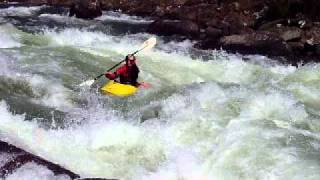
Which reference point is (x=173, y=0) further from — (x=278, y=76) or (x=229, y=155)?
(x=229, y=155)

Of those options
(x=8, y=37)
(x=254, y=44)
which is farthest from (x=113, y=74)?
→ (x=254, y=44)

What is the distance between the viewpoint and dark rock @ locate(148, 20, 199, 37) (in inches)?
545

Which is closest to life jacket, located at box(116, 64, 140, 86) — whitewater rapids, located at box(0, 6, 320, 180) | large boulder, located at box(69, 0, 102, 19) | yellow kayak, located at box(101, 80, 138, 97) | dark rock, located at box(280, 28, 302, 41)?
yellow kayak, located at box(101, 80, 138, 97)

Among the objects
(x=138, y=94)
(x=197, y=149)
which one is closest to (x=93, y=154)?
(x=197, y=149)

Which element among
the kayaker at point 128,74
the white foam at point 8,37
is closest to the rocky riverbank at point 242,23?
the white foam at point 8,37

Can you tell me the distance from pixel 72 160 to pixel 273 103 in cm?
357

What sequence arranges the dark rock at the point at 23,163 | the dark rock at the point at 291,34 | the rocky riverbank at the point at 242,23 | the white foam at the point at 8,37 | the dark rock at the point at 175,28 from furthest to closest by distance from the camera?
the dark rock at the point at 175,28 → the dark rock at the point at 291,34 → the rocky riverbank at the point at 242,23 → the white foam at the point at 8,37 → the dark rock at the point at 23,163

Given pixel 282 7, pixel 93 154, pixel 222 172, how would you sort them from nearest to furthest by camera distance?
1. pixel 222 172
2. pixel 93 154
3. pixel 282 7

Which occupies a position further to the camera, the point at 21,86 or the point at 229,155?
the point at 21,86

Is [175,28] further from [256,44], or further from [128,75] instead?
[128,75]

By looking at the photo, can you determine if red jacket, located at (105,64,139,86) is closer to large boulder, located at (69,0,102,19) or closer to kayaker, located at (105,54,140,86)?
kayaker, located at (105,54,140,86)

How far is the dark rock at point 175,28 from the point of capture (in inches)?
545

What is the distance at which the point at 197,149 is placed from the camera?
→ 22.9 ft

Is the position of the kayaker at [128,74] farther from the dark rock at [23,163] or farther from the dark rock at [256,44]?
the dark rock at [256,44]
